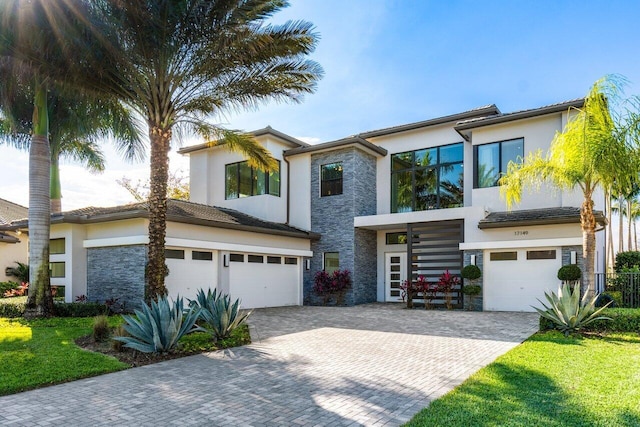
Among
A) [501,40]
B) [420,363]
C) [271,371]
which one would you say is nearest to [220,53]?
[271,371]

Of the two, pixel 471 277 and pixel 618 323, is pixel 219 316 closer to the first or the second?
pixel 618 323

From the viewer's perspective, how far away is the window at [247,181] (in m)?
20.2

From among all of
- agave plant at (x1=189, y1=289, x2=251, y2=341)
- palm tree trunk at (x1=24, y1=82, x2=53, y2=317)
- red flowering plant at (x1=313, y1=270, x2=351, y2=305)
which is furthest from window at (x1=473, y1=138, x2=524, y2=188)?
palm tree trunk at (x1=24, y1=82, x2=53, y2=317)

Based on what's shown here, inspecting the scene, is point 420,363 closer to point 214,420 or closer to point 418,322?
point 214,420

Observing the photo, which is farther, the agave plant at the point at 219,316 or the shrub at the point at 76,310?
Result: the shrub at the point at 76,310

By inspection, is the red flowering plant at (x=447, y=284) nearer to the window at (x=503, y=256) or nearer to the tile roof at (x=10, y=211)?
the window at (x=503, y=256)

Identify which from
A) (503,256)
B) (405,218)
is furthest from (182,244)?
(503,256)

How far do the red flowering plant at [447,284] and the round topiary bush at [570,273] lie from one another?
142 inches

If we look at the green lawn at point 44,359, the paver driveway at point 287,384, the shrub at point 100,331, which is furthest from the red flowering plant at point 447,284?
the green lawn at point 44,359

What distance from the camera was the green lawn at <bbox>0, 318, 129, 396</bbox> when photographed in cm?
643

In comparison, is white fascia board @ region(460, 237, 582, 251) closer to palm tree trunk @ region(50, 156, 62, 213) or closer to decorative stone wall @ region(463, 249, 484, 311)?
decorative stone wall @ region(463, 249, 484, 311)

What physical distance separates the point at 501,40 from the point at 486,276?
8.01 m

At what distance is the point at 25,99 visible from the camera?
14172 mm

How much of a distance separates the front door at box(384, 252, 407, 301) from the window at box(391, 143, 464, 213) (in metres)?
2.12
